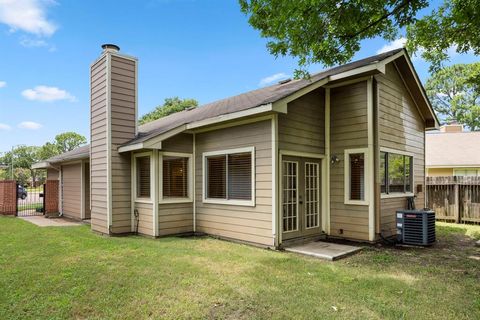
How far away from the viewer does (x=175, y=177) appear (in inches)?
324

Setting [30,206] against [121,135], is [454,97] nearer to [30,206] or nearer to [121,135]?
[121,135]

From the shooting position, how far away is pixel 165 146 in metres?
7.93

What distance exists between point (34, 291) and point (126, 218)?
432 centimetres

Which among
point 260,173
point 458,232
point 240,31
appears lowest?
point 458,232

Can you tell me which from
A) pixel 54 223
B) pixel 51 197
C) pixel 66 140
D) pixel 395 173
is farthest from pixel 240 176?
pixel 66 140

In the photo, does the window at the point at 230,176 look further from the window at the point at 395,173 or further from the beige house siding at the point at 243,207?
the window at the point at 395,173

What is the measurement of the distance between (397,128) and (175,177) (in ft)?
20.2

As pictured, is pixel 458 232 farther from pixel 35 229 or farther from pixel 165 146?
pixel 35 229

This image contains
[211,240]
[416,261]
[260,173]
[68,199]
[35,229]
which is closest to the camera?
[416,261]

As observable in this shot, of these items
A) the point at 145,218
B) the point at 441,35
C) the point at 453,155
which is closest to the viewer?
the point at 441,35

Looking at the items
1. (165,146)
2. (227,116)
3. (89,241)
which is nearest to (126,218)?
(89,241)

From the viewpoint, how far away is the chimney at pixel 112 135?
8.16m

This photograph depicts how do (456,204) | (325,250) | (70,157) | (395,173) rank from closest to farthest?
(325,250) → (395,173) → (456,204) → (70,157)

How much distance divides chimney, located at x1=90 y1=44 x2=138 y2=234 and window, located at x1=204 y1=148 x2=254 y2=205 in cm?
227
